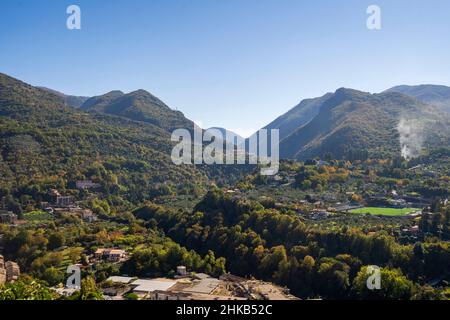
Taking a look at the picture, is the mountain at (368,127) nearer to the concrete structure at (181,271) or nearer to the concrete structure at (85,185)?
the concrete structure at (85,185)

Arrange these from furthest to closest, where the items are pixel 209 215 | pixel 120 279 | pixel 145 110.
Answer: pixel 145 110, pixel 209 215, pixel 120 279

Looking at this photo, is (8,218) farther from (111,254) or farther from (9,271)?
(111,254)

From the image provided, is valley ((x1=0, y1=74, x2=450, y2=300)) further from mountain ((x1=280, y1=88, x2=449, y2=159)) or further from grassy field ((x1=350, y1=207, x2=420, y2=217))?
mountain ((x1=280, y1=88, x2=449, y2=159))

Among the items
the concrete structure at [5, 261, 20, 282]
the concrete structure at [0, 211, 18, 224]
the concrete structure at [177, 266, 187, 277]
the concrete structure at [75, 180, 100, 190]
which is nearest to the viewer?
the concrete structure at [5, 261, 20, 282]

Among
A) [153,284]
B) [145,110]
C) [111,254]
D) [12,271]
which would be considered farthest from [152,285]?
[145,110]

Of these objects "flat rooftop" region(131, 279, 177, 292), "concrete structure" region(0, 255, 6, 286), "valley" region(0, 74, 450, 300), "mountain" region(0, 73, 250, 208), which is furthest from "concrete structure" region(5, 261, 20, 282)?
"mountain" region(0, 73, 250, 208)
